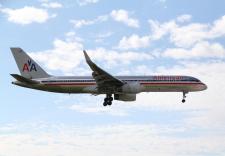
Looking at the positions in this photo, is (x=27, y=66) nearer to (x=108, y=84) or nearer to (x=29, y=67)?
(x=29, y=67)

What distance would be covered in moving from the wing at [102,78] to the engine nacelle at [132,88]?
2.93 feet

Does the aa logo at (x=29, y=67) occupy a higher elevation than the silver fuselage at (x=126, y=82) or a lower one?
higher

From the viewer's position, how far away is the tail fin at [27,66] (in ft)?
265

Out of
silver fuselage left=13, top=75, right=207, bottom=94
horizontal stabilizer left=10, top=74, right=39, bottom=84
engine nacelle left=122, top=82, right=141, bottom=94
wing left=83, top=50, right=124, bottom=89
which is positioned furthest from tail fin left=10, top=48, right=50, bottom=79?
engine nacelle left=122, top=82, right=141, bottom=94

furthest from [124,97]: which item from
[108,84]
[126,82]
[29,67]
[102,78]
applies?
[29,67]

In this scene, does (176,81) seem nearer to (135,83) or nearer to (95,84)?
(135,83)

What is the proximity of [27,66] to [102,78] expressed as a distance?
51.3ft

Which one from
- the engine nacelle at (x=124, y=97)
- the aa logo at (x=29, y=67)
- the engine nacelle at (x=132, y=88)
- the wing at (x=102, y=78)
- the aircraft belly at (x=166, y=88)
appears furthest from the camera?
the aa logo at (x=29, y=67)

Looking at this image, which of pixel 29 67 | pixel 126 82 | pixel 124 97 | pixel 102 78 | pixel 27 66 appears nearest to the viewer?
pixel 102 78

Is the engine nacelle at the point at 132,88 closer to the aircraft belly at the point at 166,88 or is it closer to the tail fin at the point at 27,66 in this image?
the aircraft belly at the point at 166,88

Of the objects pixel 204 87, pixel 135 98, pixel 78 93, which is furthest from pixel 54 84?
pixel 204 87

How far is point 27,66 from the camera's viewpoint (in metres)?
82.4

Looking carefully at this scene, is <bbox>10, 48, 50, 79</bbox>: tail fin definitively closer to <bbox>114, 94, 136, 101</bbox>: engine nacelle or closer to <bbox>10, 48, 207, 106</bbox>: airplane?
<bbox>10, 48, 207, 106</bbox>: airplane

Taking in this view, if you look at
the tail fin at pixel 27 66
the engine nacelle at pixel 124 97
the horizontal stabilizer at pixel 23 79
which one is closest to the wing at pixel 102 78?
the engine nacelle at pixel 124 97
